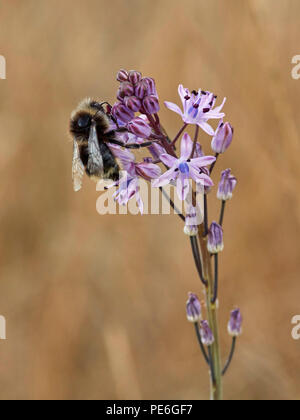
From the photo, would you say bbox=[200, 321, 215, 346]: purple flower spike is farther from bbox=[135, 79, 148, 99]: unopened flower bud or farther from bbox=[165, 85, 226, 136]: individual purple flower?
bbox=[135, 79, 148, 99]: unopened flower bud

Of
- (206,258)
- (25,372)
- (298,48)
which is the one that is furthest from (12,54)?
(206,258)

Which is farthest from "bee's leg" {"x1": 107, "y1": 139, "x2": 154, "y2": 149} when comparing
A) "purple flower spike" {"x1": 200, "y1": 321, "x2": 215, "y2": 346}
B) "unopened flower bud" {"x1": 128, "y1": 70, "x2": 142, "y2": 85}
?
"purple flower spike" {"x1": 200, "y1": 321, "x2": 215, "y2": 346}

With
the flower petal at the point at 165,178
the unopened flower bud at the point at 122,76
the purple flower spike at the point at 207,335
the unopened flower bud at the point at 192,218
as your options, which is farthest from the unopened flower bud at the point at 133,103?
the purple flower spike at the point at 207,335

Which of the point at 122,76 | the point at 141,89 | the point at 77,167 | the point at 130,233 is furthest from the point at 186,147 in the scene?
the point at 130,233

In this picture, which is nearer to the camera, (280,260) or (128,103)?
(128,103)

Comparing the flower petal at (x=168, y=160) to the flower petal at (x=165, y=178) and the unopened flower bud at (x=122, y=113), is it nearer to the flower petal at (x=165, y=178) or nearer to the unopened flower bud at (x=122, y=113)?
the flower petal at (x=165, y=178)
